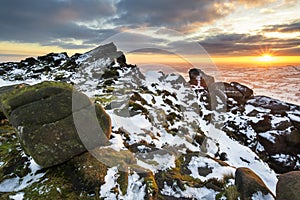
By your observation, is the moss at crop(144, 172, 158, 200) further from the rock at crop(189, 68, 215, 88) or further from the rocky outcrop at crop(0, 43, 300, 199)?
the rock at crop(189, 68, 215, 88)

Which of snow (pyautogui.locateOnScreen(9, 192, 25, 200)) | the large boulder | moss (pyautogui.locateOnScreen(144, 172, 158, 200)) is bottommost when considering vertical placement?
moss (pyautogui.locateOnScreen(144, 172, 158, 200))

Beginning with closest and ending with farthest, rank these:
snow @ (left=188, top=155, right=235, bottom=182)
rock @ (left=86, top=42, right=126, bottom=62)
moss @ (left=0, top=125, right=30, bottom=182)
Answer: moss @ (left=0, top=125, right=30, bottom=182), snow @ (left=188, top=155, right=235, bottom=182), rock @ (left=86, top=42, right=126, bottom=62)

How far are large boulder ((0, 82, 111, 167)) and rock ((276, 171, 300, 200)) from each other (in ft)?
28.5

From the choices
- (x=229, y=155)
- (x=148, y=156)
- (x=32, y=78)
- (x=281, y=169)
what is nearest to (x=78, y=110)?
(x=148, y=156)

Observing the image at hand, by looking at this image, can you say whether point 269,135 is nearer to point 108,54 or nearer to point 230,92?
point 230,92

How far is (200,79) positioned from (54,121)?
218ft

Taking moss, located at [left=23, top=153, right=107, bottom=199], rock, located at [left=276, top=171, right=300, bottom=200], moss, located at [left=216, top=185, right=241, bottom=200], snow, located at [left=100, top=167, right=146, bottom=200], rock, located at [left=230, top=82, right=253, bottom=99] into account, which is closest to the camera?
moss, located at [left=23, top=153, right=107, bottom=199]

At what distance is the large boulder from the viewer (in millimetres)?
Result: 9805

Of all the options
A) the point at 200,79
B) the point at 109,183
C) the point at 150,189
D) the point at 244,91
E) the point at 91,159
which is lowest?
the point at 244,91

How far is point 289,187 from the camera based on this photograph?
908cm

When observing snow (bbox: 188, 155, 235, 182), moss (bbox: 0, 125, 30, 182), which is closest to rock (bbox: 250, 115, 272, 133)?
snow (bbox: 188, 155, 235, 182)

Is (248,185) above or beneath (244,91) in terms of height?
above

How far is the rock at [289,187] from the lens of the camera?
28.8 feet

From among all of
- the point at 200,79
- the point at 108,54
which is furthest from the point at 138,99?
the point at 200,79
